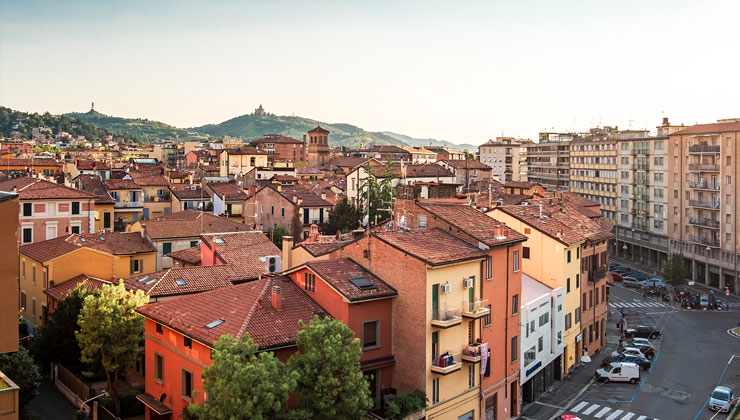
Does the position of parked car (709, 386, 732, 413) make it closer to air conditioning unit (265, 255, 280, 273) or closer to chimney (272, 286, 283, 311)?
air conditioning unit (265, 255, 280, 273)

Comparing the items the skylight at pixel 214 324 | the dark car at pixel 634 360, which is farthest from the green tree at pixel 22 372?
the dark car at pixel 634 360

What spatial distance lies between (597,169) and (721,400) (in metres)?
75.2

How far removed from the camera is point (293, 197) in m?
73.2

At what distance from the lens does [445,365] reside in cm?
2909

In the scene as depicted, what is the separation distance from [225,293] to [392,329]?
294 inches

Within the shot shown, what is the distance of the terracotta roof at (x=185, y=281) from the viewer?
3534 centimetres

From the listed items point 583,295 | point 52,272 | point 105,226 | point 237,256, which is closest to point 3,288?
point 237,256

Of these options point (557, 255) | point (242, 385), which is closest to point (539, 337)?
point (557, 255)

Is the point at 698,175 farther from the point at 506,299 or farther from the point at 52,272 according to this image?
the point at 52,272

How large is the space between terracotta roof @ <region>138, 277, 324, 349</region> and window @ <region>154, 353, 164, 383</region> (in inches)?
67.9

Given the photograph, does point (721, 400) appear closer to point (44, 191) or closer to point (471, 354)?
point (471, 354)

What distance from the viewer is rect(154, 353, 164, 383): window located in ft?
93.9

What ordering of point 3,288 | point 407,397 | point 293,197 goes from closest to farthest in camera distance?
point 3,288
point 407,397
point 293,197

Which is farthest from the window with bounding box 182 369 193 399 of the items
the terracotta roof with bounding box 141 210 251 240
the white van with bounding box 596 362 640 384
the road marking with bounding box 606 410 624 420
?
the white van with bounding box 596 362 640 384
